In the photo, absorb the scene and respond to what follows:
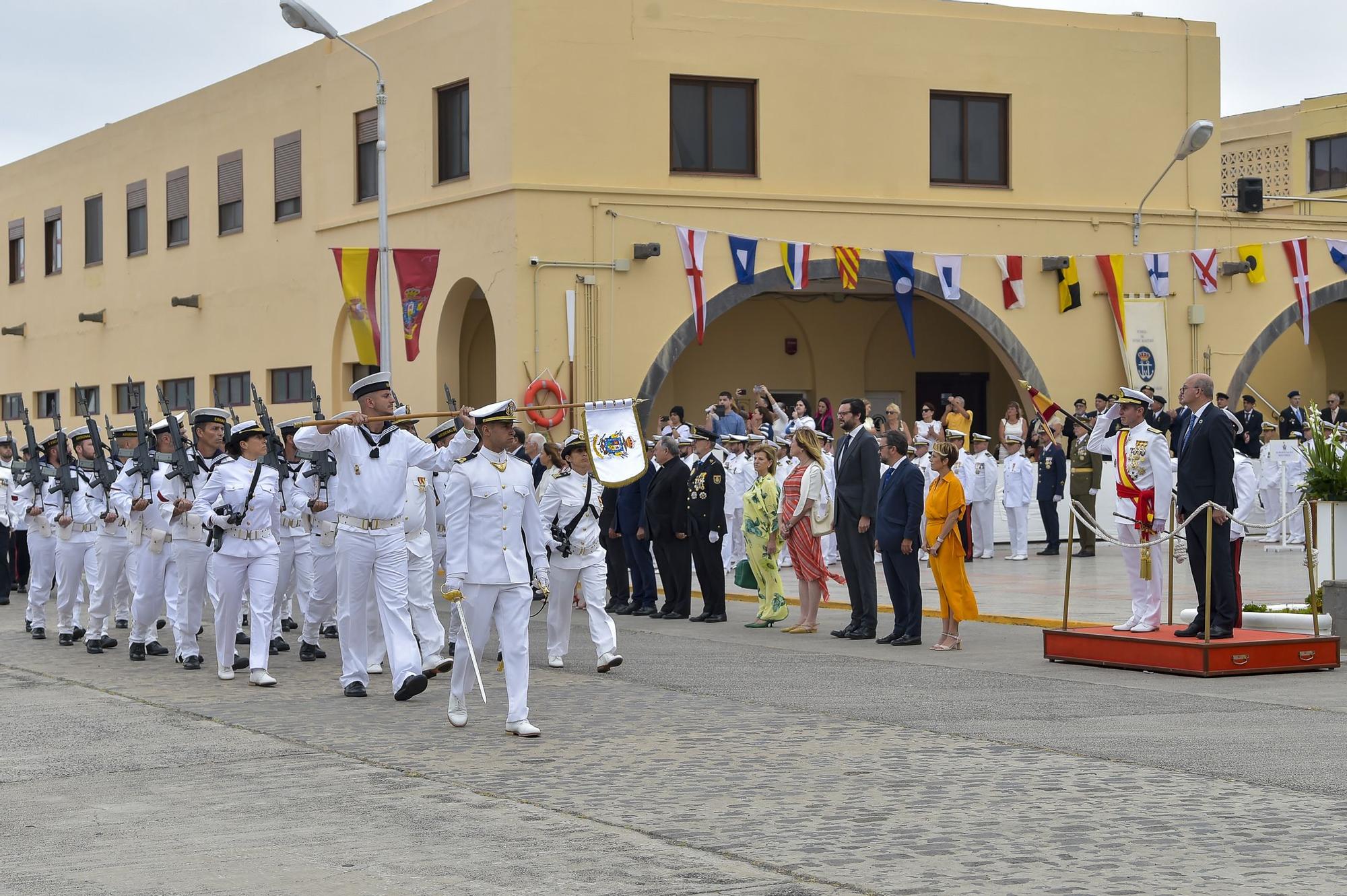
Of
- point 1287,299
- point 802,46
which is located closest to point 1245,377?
point 1287,299

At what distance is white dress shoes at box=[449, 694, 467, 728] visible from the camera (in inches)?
432

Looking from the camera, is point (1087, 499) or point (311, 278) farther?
point (311, 278)

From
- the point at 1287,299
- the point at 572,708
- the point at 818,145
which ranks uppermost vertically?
the point at 818,145

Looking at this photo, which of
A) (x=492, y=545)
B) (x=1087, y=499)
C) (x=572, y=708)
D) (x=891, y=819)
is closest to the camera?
(x=891, y=819)

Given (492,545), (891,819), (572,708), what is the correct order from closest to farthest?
(891,819) < (492,545) < (572,708)

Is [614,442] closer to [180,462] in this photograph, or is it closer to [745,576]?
[180,462]

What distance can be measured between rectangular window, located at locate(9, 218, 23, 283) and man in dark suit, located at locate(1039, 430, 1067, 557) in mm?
28791

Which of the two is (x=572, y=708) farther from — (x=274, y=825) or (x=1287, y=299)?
(x=1287, y=299)

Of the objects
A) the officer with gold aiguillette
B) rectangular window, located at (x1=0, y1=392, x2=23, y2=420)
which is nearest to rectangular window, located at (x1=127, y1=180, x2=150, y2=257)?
rectangular window, located at (x1=0, y1=392, x2=23, y2=420)

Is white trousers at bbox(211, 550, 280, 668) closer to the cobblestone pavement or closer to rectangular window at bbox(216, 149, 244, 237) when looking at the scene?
the cobblestone pavement

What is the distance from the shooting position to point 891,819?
8.02m

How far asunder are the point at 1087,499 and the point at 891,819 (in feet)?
58.2

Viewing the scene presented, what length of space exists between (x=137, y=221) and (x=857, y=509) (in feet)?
87.5

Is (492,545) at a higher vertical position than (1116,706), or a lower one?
higher
